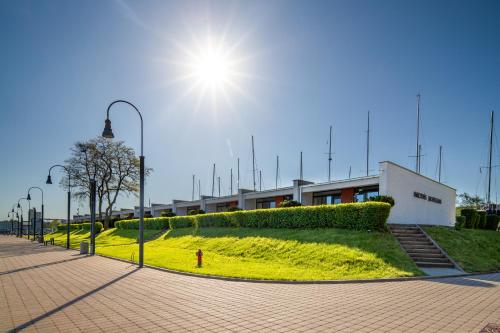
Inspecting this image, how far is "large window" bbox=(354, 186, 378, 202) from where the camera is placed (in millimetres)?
29250

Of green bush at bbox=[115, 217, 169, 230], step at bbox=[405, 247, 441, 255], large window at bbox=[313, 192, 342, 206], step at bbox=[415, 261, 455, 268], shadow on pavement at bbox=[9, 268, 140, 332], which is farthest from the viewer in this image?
green bush at bbox=[115, 217, 169, 230]

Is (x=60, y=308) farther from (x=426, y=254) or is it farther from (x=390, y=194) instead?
(x=390, y=194)

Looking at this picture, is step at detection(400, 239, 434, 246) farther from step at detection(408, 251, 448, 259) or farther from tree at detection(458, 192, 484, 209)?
tree at detection(458, 192, 484, 209)

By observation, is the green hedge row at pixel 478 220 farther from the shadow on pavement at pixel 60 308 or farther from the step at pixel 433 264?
the shadow on pavement at pixel 60 308

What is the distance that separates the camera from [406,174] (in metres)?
24.2

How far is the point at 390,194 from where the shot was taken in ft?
73.7

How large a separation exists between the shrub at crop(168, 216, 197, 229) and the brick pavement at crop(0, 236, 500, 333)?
929 inches

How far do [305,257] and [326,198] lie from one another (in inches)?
668

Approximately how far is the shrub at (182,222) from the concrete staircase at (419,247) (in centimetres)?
2237

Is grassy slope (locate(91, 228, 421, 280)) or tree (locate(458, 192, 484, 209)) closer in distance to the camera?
grassy slope (locate(91, 228, 421, 280))

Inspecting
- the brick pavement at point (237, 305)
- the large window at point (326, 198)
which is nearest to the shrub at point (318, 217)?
the brick pavement at point (237, 305)

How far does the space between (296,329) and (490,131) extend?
42.8m

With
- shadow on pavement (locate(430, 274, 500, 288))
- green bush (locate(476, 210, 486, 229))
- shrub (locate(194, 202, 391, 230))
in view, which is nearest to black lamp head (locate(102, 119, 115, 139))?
shrub (locate(194, 202, 391, 230))

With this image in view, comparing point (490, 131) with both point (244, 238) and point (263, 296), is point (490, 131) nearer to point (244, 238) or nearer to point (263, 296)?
point (244, 238)
